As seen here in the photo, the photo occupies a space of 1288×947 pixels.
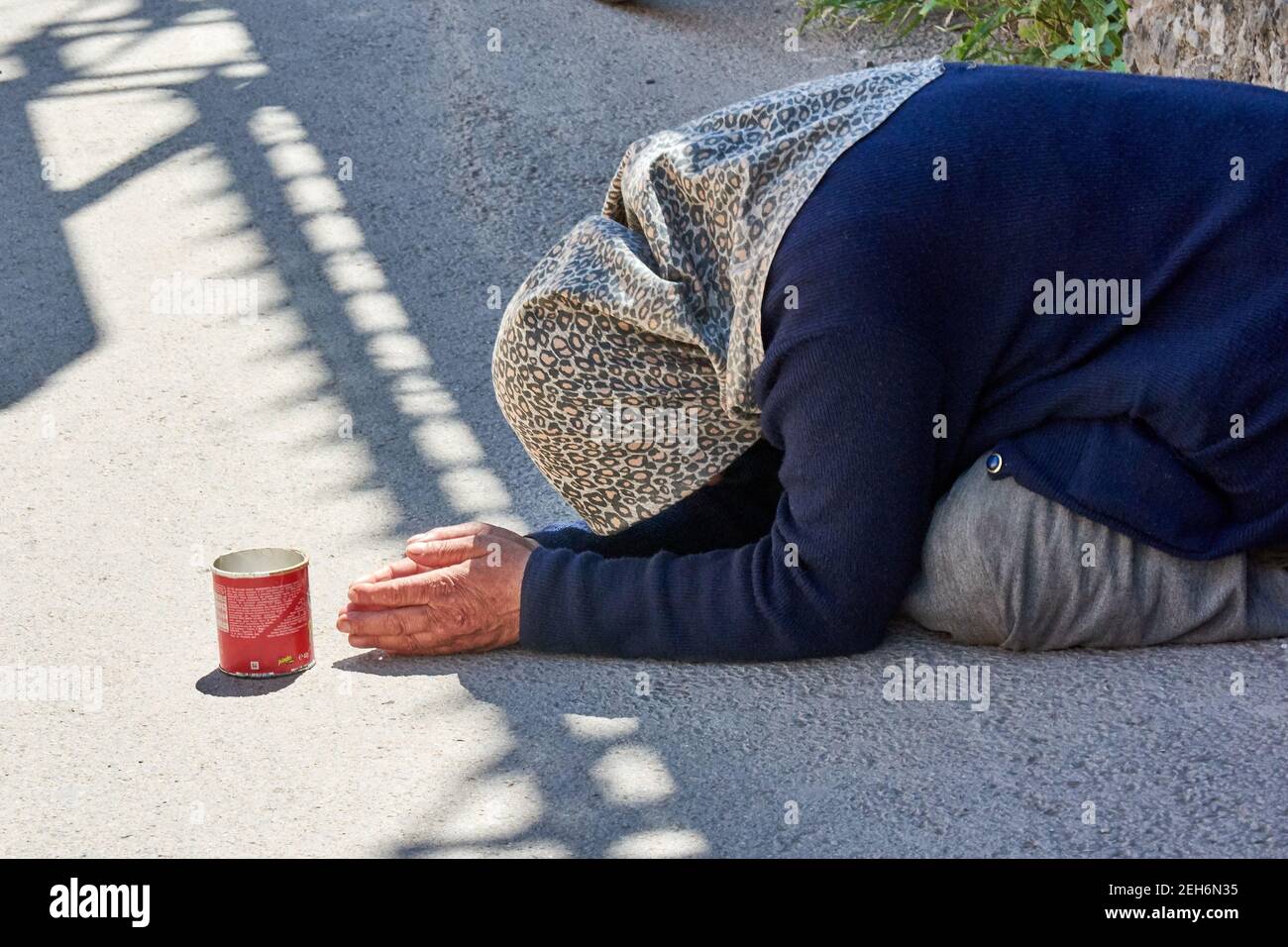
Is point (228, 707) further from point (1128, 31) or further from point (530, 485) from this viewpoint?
point (1128, 31)

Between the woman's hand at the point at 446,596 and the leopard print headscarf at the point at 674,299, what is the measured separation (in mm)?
204

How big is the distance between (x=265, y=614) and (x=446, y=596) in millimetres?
286

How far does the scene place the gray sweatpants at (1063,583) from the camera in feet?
7.62

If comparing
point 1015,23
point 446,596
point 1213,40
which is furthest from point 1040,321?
point 1015,23

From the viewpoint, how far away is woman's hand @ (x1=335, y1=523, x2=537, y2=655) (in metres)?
2.52

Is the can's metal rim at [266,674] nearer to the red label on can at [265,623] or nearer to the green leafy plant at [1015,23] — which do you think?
the red label on can at [265,623]

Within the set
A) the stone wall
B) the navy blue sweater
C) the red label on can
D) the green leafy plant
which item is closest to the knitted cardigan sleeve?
the navy blue sweater

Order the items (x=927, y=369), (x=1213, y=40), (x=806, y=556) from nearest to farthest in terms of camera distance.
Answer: (x=927, y=369) < (x=806, y=556) < (x=1213, y=40)

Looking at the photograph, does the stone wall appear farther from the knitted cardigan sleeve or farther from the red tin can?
the red tin can

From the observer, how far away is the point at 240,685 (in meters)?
2.58

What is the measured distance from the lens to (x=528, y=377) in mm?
2488

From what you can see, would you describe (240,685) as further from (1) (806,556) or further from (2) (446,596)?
(1) (806,556)

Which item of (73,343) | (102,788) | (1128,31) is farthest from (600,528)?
(1128,31)
